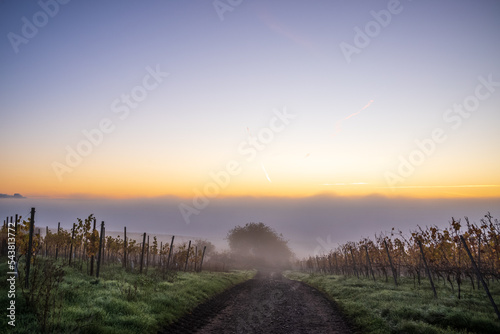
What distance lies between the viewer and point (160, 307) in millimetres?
11969

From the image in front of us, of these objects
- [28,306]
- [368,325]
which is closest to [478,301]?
[368,325]

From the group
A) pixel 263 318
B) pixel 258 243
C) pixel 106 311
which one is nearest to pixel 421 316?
pixel 263 318

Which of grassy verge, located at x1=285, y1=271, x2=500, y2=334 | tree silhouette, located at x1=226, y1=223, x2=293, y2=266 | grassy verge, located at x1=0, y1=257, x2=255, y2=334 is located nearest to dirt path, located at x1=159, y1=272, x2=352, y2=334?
grassy verge, located at x1=0, y1=257, x2=255, y2=334

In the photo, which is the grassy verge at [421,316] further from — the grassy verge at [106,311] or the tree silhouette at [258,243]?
the tree silhouette at [258,243]

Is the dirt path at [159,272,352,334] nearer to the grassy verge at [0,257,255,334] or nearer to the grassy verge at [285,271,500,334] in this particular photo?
the grassy verge at [0,257,255,334]

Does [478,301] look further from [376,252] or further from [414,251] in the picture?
[376,252]

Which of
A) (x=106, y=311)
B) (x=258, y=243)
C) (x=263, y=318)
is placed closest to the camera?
(x=106, y=311)

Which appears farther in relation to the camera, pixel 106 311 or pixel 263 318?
pixel 263 318

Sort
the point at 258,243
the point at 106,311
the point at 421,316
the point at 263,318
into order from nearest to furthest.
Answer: the point at 106,311 → the point at 421,316 → the point at 263,318 → the point at 258,243

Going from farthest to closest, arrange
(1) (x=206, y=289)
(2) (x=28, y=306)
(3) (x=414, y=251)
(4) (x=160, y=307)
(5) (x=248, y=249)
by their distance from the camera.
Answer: (5) (x=248, y=249)
(3) (x=414, y=251)
(1) (x=206, y=289)
(4) (x=160, y=307)
(2) (x=28, y=306)

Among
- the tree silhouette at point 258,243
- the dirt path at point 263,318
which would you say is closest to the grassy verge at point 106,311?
the dirt path at point 263,318

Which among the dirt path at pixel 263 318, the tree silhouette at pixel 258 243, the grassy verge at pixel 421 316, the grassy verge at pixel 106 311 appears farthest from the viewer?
the tree silhouette at pixel 258 243

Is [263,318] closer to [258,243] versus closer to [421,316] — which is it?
[421,316]

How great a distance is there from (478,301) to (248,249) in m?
103
